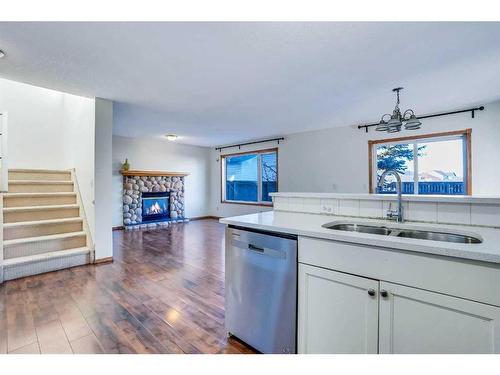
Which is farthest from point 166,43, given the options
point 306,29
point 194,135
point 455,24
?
point 194,135

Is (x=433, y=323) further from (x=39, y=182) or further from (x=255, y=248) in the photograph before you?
(x=39, y=182)

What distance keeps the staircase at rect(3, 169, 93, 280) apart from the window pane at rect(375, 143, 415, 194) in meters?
5.25

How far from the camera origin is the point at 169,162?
7023 mm

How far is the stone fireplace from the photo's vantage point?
6008 mm

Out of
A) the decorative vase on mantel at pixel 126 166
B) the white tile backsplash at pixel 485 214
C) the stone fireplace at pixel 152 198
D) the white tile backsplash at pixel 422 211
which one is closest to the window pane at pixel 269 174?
the stone fireplace at pixel 152 198

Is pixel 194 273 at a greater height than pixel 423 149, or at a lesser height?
lesser

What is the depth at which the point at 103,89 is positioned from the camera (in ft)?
10.1

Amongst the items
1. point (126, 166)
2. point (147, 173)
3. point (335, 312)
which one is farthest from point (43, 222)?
point (335, 312)

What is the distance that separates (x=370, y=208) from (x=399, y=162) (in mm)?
3643

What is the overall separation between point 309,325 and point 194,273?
6.46ft

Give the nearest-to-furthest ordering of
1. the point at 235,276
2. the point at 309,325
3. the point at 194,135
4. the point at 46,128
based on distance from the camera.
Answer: the point at 309,325
the point at 235,276
the point at 46,128
the point at 194,135

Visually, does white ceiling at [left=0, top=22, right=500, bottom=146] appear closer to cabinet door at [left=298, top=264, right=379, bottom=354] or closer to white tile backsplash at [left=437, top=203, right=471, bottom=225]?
white tile backsplash at [left=437, top=203, right=471, bottom=225]

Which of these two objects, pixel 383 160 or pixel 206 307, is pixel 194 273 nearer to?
pixel 206 307

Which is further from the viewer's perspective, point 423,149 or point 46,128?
point 46,128
